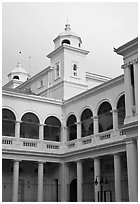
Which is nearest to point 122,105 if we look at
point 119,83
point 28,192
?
point 119,83

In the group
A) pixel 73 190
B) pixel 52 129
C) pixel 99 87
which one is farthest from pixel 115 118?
pixel 73 190

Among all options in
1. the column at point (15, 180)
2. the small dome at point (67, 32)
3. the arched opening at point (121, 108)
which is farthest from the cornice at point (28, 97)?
the small dome at point (67, 32)

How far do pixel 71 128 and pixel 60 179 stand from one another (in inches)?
158

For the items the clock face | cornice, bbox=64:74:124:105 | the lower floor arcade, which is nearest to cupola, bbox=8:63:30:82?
the clock face

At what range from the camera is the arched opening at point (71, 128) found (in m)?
27.6

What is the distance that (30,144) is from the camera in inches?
1039

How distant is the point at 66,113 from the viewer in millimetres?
28312

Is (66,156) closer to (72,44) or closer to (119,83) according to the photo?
(119,83)

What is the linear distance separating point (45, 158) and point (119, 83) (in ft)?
27.1

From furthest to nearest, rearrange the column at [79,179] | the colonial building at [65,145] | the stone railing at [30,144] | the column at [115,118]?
the stone railing at [30,144]
the column at [79,179]
the colonial building at [65,145]
the column at [115,118]

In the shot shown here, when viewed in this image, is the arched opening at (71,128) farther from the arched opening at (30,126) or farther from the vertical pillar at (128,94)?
the vertical pillar at (128,94)

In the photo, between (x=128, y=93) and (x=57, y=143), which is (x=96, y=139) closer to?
(x=57, y=143)

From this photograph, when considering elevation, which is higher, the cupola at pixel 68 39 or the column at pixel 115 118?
the cupola at pixel 68 39

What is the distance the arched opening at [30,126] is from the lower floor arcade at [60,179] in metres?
2.06
